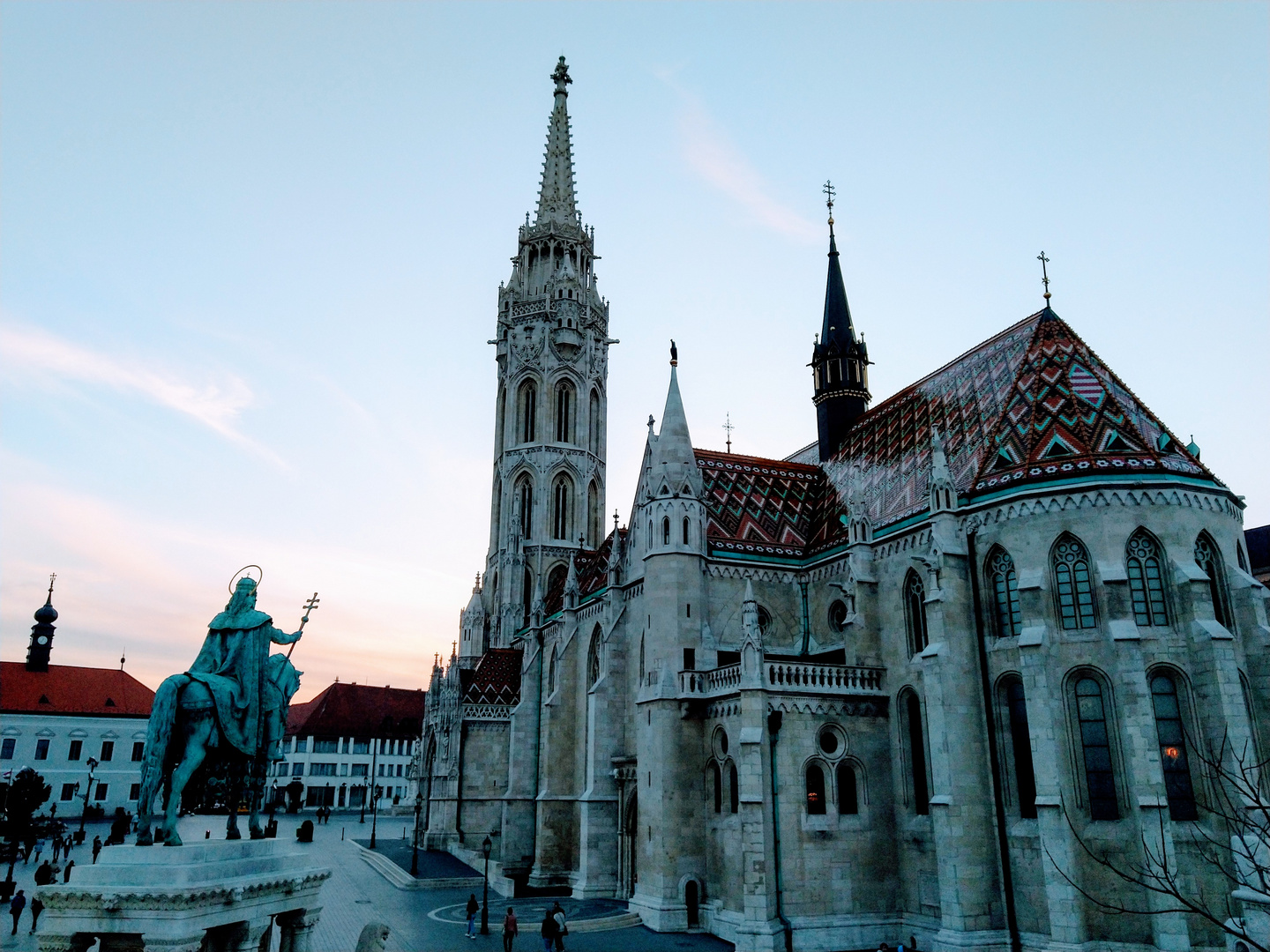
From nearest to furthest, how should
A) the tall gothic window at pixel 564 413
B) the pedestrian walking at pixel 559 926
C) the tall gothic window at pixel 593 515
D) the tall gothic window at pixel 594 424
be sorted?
the pedestrian walking at pixel 559 926 < the tall gothic window at pixel 593 515 < the tall gothic window at pixel 564 413 < the tall gothic window at pixel 594 424

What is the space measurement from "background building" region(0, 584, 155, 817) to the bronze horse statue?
67995mm

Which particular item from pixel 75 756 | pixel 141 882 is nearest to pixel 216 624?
pixel 141 882

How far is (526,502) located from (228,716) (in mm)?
45839

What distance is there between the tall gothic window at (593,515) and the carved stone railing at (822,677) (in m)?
31.9

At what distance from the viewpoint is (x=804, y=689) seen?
2828 centimetres

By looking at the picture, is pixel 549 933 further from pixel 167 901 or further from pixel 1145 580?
pixel 1145 580

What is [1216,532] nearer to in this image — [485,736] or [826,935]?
[826,935]

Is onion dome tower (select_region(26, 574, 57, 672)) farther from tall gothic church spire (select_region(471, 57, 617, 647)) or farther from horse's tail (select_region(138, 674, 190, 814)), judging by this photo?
horse's tail (select_region(138, 674, 190, 814))

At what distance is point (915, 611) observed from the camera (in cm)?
2927

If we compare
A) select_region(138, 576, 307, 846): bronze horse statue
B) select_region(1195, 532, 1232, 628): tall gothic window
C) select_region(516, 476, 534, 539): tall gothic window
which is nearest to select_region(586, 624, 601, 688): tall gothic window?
select_region(516, 476, 534, 539): tall gothic window

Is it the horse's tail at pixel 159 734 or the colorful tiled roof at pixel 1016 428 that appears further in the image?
the colorful tiled roof at pixel 1016 428

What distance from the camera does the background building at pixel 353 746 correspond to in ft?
283

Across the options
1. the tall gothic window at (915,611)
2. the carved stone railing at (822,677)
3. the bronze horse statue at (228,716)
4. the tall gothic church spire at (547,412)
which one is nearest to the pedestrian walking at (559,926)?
the carved stone railing at (822,677)

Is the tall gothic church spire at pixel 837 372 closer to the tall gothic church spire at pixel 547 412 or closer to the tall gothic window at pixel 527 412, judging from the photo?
the tall gothic church spire at pixel 547 412
